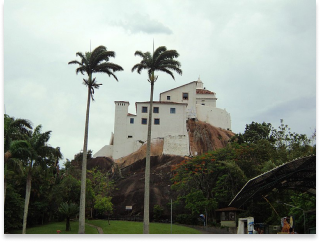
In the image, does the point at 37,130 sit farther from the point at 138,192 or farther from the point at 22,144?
the point at 138,192

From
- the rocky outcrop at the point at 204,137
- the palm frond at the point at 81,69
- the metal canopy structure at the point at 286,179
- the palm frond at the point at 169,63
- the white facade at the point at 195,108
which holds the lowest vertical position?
the metal canopy structure at the point at 286,179

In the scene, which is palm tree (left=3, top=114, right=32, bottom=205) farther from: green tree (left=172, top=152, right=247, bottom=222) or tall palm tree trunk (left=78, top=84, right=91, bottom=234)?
green tree (left=172, top=152, right=247, bottom=222)

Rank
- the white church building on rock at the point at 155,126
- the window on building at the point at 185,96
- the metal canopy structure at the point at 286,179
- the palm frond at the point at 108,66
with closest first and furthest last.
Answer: the metal canopy structure at the point at 286,179
the palm frond at the point at 108,66
the white church building on rock at the point at 155,126
the window on building at the point at 185,96

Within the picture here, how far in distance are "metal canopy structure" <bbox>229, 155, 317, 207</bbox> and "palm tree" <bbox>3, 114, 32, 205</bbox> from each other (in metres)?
16.0

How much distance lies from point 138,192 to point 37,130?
794 inches

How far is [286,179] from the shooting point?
20781mm

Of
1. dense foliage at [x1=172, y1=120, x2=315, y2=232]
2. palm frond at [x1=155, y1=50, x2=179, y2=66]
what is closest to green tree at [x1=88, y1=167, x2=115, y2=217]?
dense foliage at [x1=172, y1=120, x2=315, y2=232]

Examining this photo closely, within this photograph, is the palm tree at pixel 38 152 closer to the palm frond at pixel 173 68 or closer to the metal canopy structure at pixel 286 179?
the palm frond at pixel 173 68

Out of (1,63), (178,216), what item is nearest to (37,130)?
(1,63)

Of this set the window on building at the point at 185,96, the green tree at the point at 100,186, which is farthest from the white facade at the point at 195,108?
the green tree at the point at 100,186

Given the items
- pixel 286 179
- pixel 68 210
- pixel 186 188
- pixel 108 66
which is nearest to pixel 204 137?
pixel 186 188

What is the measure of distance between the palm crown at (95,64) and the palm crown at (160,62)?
212cm

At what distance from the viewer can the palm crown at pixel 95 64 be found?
103 feet

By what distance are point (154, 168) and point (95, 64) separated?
26414 mm
